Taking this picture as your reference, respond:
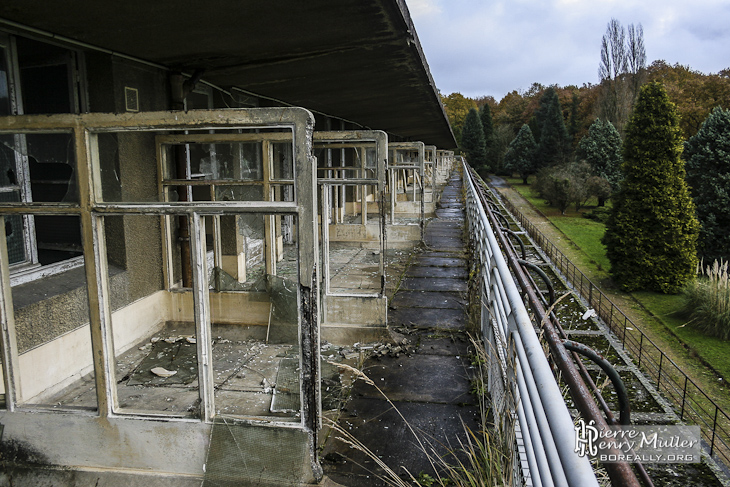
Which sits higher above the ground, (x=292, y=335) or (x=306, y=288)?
(x=306, y=288)

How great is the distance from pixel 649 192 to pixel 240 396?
58.1ft

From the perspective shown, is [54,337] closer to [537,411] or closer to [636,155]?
[537,411]

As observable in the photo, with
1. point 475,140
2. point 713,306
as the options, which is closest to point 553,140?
point 475,140

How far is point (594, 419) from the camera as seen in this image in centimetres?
117

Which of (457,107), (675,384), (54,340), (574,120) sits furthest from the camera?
(457,107)

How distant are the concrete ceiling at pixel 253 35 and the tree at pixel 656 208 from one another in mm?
13836

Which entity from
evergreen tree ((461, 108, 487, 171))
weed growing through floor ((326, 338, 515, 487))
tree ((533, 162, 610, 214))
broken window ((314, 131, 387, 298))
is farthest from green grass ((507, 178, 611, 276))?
weed growing through floor ((326, 338, 515, 487))

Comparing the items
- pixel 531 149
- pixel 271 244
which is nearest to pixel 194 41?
pixel 271 244

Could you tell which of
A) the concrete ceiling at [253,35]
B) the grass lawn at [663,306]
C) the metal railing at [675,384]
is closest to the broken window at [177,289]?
the concrete ceiling at [253,35]

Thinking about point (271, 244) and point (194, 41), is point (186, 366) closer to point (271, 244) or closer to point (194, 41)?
point (271, 244)

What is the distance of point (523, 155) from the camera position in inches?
2160

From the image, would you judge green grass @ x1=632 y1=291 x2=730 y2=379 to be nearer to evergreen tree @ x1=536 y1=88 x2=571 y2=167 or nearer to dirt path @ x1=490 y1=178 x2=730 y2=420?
dirt path @ x1=490 y1=178 x2=730 y2=420

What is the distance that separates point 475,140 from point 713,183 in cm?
4475

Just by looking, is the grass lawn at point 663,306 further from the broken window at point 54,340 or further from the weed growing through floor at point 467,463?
the broken window at point 54,340
